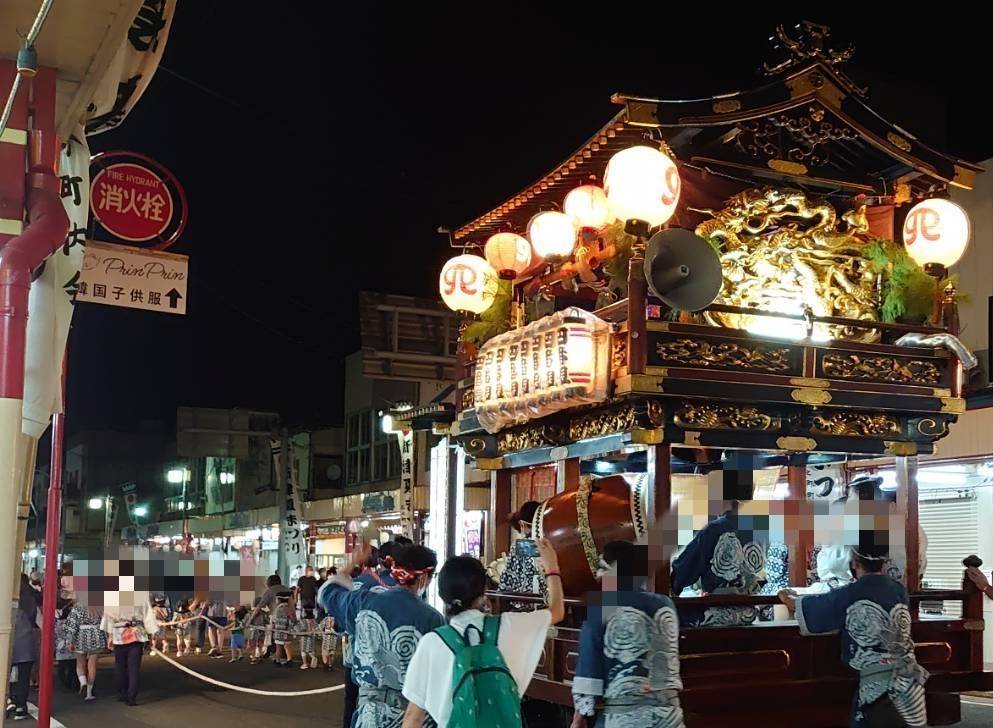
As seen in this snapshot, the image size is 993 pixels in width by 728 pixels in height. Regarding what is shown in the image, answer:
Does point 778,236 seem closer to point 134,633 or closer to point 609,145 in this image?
point 609,145

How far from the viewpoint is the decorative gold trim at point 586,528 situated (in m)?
8.98

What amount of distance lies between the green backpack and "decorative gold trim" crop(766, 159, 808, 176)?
22.8 feet

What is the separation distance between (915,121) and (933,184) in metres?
8.24

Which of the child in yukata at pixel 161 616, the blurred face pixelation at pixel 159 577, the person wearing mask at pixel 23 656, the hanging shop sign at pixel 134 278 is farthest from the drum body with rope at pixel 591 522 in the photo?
the child in yukata at pixel 161 616

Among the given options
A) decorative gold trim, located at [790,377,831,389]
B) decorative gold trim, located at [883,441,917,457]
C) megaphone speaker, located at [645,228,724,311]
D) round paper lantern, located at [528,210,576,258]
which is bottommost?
decorative gold trim, located at [883,441,917,457]

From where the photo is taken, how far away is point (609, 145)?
9742 mm

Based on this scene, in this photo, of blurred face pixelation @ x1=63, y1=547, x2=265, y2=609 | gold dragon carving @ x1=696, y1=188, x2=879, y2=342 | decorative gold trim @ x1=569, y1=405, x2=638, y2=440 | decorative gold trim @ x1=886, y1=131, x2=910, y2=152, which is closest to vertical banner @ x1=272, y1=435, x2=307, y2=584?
blurred face pixelation @ x1=63, y1=547, x2=265, y2=609

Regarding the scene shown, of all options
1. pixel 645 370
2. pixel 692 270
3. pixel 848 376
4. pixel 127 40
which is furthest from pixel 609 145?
pixel 127 40

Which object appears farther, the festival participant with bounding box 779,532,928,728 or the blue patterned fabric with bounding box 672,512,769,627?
the blue patterned fabric with bounding box 672,512,769,627

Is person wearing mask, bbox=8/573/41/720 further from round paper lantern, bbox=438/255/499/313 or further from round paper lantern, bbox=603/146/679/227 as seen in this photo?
round paper lantern, bbox=603/146/679/227

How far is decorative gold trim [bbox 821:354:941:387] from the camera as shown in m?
9.68

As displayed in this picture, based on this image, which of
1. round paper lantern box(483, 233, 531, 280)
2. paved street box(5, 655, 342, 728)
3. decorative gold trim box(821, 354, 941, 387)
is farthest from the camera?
paved street box(5, 655, 342, 728)

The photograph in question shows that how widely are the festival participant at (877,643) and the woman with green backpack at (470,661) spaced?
8.07 ft

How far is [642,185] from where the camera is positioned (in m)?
8.84
